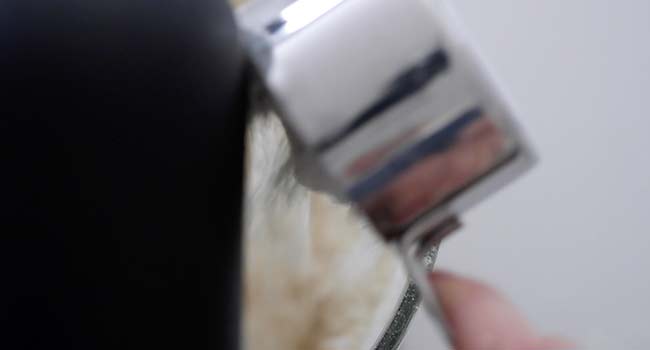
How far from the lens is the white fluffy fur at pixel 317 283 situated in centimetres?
30

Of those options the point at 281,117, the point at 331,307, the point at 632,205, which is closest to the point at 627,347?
the point at 632,205

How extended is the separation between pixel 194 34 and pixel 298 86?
3cm

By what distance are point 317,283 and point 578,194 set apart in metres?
0.19

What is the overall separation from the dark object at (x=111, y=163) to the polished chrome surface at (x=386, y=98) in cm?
2

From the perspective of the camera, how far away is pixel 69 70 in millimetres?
163

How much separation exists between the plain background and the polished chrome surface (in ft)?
0.85

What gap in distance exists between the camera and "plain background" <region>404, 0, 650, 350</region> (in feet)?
1.39

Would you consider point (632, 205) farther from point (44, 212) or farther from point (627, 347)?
point (44, 212)

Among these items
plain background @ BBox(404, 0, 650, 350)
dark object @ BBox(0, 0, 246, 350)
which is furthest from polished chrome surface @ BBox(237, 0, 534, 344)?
plain background @ BBox(404, 0, 650, 350)

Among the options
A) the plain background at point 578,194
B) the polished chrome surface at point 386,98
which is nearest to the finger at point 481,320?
the polished chrome surface at point 386,98

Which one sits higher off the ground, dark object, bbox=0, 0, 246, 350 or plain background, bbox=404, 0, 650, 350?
dark object, bbox=0, 0, 246, 350

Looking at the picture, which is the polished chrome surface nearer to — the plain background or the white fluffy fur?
the white fluffy fur

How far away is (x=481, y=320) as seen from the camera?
0.59 feet

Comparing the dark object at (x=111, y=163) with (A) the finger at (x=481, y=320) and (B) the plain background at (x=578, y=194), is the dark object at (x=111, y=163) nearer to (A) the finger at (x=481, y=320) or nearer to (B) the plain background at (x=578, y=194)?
(A) the finger at (x=481, y=320)
